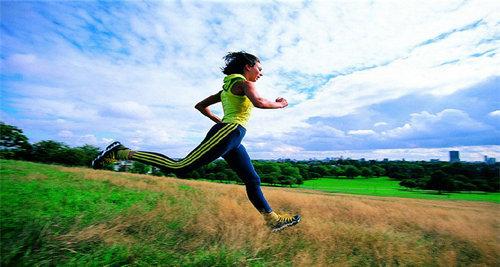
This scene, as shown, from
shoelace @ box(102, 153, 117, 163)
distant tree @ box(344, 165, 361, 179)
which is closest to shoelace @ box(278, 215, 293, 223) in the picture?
shoelace @ box(102, 153, 117, 163)

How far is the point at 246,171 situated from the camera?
3990 millimetres

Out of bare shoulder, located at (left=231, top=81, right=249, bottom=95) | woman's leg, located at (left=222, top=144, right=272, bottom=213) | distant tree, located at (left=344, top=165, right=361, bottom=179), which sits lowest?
woman's leg, located at (left=222, top=144, right=272, bottom=213)

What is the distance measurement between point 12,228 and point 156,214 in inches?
99.0

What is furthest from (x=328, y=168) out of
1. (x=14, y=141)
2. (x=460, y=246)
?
(x=460, y=246)

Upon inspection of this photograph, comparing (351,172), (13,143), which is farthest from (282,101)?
(351,172)

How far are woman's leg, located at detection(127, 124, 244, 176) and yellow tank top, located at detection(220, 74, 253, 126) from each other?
12 centimetres

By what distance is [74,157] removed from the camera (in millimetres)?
28203

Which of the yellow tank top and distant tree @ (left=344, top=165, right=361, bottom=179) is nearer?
the yellow tank top

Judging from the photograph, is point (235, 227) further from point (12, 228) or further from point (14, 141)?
point (14, 141)

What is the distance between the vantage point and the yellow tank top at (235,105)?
3.51 meters

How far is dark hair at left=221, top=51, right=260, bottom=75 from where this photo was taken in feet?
12.8

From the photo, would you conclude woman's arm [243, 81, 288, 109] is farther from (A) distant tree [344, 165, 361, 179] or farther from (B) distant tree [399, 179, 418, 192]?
(A) distant tree [344, 165, 361, 179]

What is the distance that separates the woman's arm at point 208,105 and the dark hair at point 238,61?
349mm

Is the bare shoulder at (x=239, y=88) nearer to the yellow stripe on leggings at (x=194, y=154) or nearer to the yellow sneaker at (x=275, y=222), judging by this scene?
the yellow stripe on leggings at (x=194, y=154)
